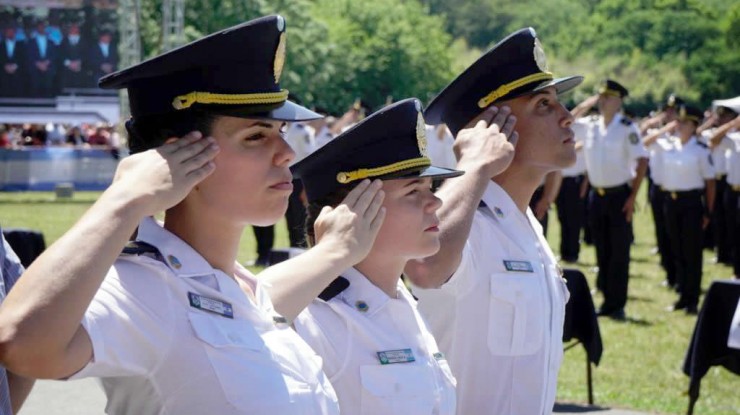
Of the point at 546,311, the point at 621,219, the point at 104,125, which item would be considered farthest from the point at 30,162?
the point at 546,311

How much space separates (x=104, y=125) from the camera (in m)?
36.0

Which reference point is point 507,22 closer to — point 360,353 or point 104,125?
point 104,125

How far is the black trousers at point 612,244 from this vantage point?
38.0 feet

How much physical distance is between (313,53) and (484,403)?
193 feet

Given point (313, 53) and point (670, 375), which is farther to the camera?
point (313, 53)

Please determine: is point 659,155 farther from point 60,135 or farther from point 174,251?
point 60,135

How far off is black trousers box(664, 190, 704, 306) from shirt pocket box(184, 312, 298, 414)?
10009mm

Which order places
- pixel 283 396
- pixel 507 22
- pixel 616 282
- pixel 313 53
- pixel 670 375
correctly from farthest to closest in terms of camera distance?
pixel 507 22
pixel 313 53
pixel 616 282
pixel 670 375
pixel 283 396

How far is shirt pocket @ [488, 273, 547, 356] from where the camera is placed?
11.8 ft

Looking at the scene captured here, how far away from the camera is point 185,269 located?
244 cm

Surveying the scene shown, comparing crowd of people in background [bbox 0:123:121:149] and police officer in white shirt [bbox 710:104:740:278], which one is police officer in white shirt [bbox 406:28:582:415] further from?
crowd of people in background [bbox 0:123:121:149]

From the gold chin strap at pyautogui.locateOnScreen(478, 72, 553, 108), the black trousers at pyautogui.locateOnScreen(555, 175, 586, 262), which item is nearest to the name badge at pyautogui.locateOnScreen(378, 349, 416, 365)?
the gold chin strap at pyautogui.locateOnScreen(478, 72, 553, 108)

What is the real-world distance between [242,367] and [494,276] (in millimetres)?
1390

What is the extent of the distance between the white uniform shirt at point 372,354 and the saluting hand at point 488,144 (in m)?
0.61
